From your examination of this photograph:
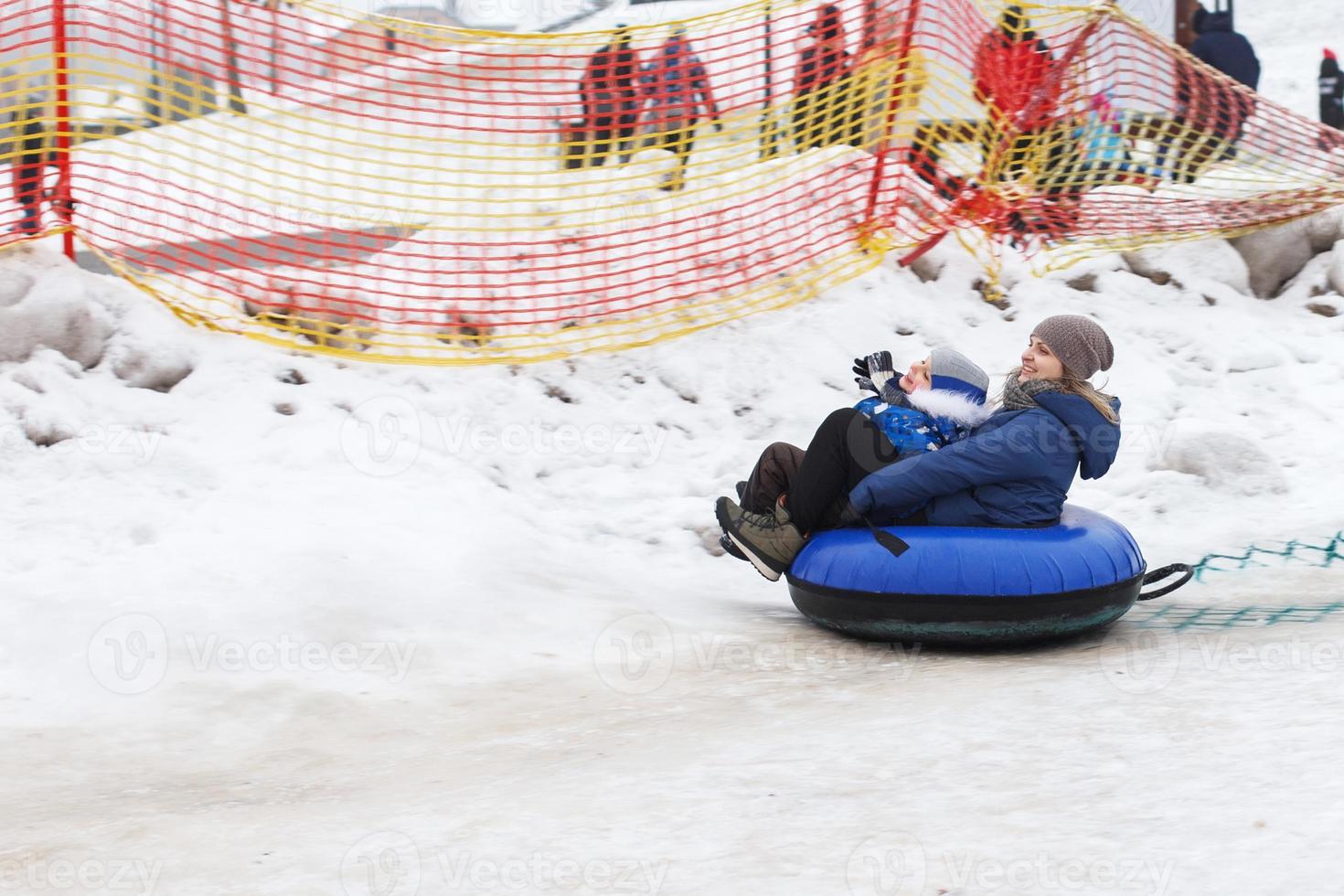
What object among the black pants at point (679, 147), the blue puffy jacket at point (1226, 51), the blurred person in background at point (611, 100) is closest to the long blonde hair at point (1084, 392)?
the blurred person in background at point (611, 100)

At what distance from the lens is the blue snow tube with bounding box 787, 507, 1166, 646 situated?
3928 millimetres

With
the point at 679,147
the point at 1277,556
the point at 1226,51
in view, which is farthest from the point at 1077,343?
the point at 1226,51

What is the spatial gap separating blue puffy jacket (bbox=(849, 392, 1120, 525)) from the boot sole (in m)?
0.42

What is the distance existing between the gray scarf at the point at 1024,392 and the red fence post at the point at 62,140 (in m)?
4.19

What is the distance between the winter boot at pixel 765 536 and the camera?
4.40m

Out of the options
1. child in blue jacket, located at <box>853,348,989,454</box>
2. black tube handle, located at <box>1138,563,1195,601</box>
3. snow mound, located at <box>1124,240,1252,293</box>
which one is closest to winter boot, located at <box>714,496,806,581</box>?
child in blue jacket, located at <box>853,348,989,454</box>

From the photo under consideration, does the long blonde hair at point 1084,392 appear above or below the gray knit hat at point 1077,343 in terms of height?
below

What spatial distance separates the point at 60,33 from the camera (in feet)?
18.6

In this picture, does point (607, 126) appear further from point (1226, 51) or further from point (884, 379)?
point (1226, 51)

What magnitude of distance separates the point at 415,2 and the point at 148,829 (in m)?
10.6

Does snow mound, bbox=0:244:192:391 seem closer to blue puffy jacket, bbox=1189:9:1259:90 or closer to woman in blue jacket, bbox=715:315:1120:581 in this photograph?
woman in blue jacket, bbox=715:315:1120:581

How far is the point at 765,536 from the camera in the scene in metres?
4.43

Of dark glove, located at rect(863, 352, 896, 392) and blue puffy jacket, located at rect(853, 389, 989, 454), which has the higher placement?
dark glove, located at rect(863, 352, 896, 392)

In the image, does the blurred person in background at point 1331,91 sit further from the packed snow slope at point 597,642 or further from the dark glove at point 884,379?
the dark glove at point 884,379
